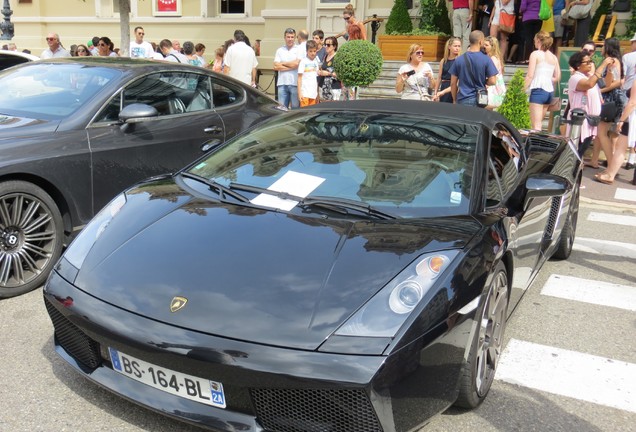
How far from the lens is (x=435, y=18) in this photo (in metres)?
14.9

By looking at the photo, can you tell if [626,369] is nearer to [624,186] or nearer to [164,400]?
[164,400]

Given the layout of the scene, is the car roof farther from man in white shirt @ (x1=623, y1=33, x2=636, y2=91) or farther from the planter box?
the planter box

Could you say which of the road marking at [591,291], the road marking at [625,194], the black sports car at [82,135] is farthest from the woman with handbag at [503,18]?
the road marking at [591,291]

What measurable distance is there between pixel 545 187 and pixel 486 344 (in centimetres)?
94

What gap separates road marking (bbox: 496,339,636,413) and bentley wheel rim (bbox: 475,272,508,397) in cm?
27

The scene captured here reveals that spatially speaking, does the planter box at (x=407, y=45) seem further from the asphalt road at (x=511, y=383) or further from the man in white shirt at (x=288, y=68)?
the asphalt road at (x=511, y=383)

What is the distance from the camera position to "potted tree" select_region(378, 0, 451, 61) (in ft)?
47.0

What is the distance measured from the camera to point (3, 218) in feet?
Result: 13.4

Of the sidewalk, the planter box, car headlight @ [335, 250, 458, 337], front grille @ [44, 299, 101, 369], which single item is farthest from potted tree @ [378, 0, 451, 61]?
front grille @ [44, 299, 101, 369]

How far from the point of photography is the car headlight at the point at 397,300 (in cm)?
239

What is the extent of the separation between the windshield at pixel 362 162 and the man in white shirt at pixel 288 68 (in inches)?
283

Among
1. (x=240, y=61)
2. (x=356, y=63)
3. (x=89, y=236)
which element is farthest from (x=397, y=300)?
(x=240, y=61)

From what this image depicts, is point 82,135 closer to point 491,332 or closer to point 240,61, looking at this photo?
point 491,332

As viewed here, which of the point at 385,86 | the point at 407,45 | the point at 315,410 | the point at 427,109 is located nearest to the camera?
the point at 315,410
